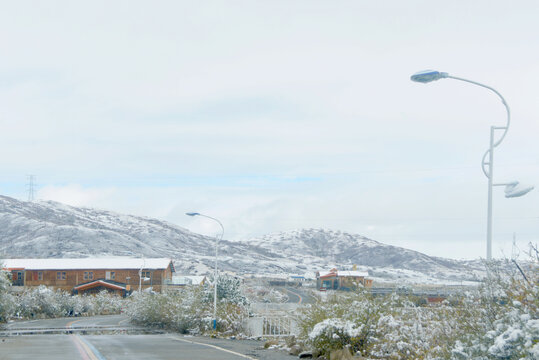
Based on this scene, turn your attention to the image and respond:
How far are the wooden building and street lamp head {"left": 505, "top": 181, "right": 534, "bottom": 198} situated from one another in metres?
80.8

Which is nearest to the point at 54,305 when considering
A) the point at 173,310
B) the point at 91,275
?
the point at 91,275

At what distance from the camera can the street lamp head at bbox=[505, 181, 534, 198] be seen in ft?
45.1

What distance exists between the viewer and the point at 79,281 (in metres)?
94.4

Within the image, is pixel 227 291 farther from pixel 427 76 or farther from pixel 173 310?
pixel 427 76

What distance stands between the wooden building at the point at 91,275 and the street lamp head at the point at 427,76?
81.0 meters

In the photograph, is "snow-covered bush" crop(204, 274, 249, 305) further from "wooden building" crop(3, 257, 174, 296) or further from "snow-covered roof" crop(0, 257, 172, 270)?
"snow-covered roof" crop(0, 257, 172, 270)

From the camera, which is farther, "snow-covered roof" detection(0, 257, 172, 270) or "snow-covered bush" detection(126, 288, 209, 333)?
"snow-covered roof" detection(0, 257, 172, 270)

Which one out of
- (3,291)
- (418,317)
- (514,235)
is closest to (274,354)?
(418,317)

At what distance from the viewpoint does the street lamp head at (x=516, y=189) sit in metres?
13.8

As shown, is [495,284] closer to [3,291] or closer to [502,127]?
A: [502,127]

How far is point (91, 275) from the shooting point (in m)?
94.9

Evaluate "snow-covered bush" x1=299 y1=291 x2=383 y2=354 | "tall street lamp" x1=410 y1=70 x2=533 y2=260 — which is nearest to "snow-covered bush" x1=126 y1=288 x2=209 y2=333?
"snow-covered bush" x1=299 y1=291 x2=383 y2=354

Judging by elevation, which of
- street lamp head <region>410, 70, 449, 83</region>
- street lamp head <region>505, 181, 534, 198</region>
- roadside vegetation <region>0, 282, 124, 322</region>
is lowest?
roadside vegetation <region>0, 282, 124, 322</region>

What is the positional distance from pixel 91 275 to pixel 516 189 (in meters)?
88.2
